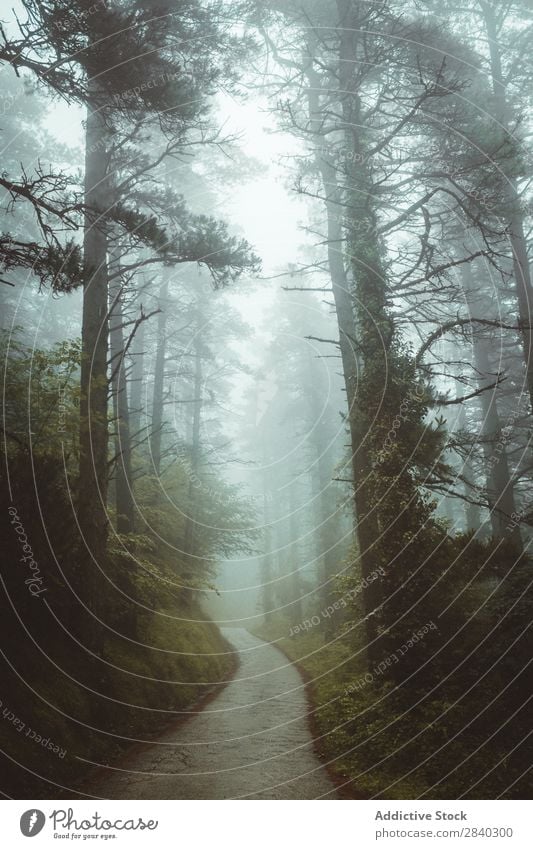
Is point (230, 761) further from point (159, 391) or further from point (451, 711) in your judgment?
point (159, 391)

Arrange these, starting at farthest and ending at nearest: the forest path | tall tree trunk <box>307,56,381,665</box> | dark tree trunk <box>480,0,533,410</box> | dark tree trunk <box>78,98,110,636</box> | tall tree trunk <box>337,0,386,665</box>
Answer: dark tree trunk <box>480,0,533,410</box>, tall tree trunk <box>337,0,386,665</box>, tall tree trunk <box>307,56,381,665</box>, dark tree trunk <box>78,98,110,636</box>, the forest path

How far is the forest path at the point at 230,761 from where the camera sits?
5379 millimetres

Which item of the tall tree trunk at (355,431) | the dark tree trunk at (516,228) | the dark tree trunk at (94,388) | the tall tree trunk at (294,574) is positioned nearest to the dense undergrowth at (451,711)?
the tall tree trunk at (355,431)

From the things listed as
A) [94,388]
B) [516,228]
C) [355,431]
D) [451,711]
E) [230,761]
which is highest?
[516,228]

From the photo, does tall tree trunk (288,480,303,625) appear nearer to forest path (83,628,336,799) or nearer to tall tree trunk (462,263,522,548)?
tall tree trunk (462,263,522,548)

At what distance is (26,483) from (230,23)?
32.1 ft

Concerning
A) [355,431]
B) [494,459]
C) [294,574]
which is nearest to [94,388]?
[355,431]

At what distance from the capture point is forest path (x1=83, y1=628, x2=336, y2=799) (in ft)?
17.6

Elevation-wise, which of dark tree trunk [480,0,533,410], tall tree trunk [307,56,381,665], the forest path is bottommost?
the forest path

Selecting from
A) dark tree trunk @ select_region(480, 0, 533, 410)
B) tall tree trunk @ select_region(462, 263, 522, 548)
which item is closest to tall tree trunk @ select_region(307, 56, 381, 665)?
tall tree trunk @ select_region(462, 263, 522, 548)

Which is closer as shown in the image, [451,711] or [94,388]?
[451,711]

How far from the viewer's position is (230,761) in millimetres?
6367

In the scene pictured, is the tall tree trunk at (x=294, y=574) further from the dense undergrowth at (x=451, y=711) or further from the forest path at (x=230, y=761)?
the dense undergrowth at (x=451, y=711)

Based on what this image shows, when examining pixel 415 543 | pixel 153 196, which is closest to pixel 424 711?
pixel 415 543
